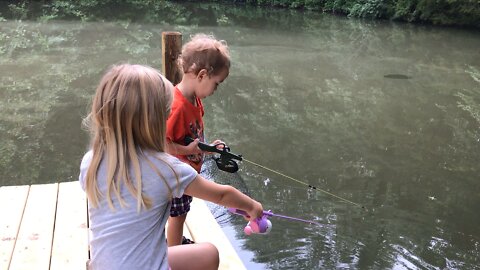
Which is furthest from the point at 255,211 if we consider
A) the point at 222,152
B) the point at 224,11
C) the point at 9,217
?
the point at 224,11

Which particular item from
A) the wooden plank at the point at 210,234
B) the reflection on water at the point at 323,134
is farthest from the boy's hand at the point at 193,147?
the reflection on water at the point at 323,134

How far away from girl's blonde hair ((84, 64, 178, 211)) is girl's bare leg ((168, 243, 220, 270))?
41 cm

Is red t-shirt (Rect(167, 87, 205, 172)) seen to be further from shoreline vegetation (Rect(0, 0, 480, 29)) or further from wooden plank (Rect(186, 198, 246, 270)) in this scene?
shoreline vegetation (Rect(0, 0, 480, 29))

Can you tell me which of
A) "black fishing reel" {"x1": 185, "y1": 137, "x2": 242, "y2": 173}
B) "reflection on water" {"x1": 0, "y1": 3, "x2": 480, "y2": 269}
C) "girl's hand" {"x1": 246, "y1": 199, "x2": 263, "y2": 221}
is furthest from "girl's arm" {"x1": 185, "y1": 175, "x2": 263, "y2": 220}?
"reflection on water" {"x1": 0, "y1": 3, "x2": 480, "y2": 269}

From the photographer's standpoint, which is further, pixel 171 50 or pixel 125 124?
pixel 171 50

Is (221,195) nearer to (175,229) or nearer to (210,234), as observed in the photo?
(175,229)

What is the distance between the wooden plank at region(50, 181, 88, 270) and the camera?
2.35m

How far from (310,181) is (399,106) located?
3.14 meters

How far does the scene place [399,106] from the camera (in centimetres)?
714

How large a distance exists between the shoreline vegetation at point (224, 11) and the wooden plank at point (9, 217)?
39.7ft

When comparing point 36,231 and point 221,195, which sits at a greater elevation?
point 221,195

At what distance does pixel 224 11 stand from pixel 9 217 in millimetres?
16938

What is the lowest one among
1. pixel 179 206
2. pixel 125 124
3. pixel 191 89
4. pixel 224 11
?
pixel 224 11

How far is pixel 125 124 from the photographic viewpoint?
1.36 m
